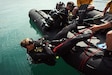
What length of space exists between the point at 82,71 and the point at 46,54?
699 mm

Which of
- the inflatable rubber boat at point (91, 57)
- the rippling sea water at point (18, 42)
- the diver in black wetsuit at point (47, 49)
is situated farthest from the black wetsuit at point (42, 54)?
the rippling sea water at point (18, 42)

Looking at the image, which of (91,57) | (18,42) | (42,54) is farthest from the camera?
(18,42)

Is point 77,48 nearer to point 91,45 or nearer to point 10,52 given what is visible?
point 91,45

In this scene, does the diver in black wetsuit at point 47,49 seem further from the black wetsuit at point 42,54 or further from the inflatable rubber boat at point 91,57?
the inflatable rubber boat at point 91,57

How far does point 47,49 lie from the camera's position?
3.77 metres

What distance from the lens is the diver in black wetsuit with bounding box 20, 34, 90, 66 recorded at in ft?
12.2

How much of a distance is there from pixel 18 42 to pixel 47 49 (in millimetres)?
2374

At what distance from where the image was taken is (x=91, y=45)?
3867 millimetres

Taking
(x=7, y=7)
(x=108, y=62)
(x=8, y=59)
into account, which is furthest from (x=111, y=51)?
(x=7, y=7)

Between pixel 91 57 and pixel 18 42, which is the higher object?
pixel 91 57

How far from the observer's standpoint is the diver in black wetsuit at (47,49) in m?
3.72

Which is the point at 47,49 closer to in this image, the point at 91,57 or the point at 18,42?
the point at 91,57

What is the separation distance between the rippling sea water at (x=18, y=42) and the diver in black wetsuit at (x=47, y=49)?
1.86 feet

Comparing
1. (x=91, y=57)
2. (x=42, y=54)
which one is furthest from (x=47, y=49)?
(x=91, y=57)
